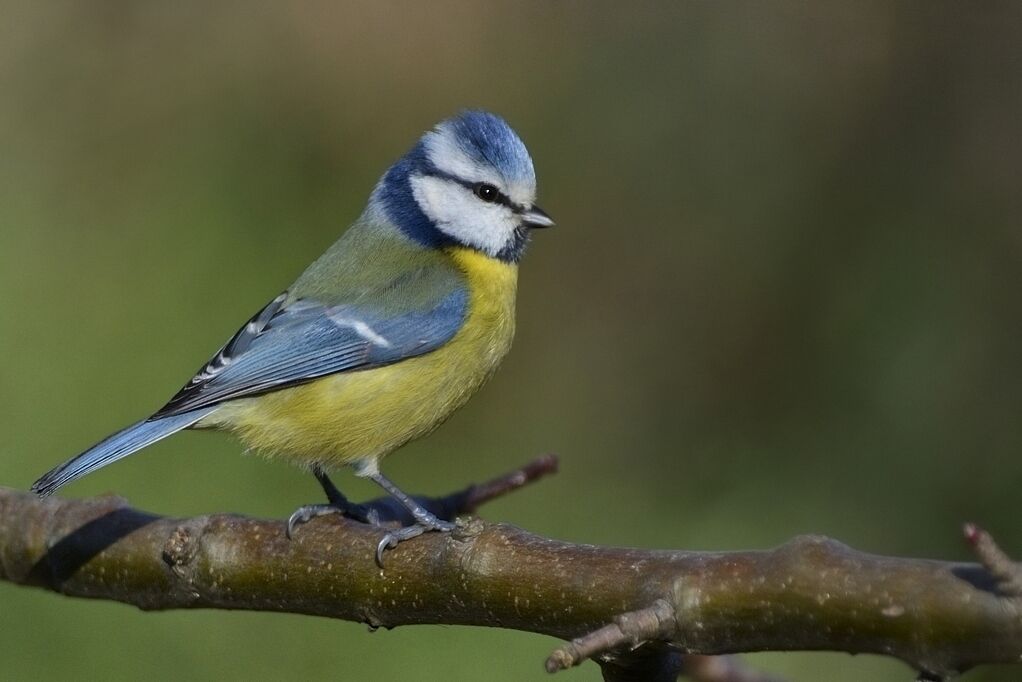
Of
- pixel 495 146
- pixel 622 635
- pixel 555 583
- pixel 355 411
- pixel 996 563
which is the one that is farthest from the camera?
pixel 495 146

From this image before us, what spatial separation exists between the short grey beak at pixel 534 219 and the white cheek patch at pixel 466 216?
0.9 inches

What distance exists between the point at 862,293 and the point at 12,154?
8.56 ft

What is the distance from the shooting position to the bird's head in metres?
2.57

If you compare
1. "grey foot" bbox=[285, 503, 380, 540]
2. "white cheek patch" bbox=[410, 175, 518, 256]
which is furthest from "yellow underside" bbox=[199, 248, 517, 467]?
"white cheek patch" bbox=[410, 175, 518, 256]

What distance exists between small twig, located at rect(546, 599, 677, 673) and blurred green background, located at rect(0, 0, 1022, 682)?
1677mm

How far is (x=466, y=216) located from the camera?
8.61 ft

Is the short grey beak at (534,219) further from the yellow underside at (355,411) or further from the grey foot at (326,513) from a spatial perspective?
the grey foot at (326,513)

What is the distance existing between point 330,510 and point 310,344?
0.42 m

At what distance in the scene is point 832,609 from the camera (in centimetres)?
119

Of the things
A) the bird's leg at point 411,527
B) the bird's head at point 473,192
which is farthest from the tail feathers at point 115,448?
the bird's head at point 473,192

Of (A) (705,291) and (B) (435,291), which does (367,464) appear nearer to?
(B) (435,291)

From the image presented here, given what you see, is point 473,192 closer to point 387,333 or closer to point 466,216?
point 466,216

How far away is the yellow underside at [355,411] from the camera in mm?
2303

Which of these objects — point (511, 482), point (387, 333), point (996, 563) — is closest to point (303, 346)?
point (387, 333)
